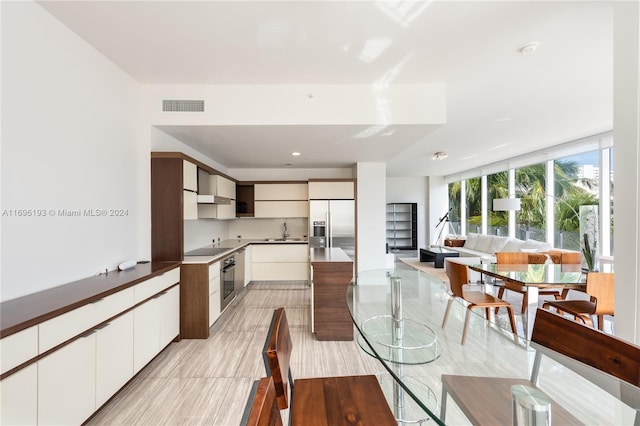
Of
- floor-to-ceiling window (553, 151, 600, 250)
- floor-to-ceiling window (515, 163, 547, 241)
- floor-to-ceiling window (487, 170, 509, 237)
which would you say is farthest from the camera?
floor-to-ceiling window (487, 170, 509, 237)

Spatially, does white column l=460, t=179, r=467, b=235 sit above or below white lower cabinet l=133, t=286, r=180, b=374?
above

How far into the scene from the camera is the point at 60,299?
5.63 feet

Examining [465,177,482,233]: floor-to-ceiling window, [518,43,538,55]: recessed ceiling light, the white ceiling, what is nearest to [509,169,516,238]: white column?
[465,177,482,233]: floor-to-ceiling window

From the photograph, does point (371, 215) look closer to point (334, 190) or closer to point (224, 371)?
point (334, 190)

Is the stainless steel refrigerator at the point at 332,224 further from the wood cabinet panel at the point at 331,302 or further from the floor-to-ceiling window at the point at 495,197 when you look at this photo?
the floor-to-ceiling window at the point at 495,197

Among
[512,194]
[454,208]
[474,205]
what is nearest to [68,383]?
[512,194]

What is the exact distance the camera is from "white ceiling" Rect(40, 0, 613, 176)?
1951mm

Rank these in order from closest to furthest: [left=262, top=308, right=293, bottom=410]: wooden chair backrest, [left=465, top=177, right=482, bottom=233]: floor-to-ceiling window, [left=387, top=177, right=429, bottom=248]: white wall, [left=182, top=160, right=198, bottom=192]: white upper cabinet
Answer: [left=262, top=308, right=293, bottom=410]: wooden chair backrest
[left=182, top=160, right=198, bottom=192]: white upper cabinet
[left=465, top=177, right=482, bottom=233]: floor-to-ceiling window
[left=387, top=177, right=429, bottom=248]: white wall

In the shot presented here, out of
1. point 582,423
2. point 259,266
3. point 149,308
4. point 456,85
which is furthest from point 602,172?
point 149,308

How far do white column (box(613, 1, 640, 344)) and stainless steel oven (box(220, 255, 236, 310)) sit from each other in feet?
12.7

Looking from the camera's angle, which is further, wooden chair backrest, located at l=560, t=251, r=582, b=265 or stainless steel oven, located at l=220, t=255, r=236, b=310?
wooden chair backrest, located at l=560, t=251, r=582, b=265

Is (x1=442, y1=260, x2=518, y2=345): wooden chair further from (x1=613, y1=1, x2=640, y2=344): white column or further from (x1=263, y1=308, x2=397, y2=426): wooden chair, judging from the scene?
(x1=263, y1=308, x2=397, y2=426): wooden chair

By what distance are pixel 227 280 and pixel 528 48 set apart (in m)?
4.41

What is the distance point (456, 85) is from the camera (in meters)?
3.04
